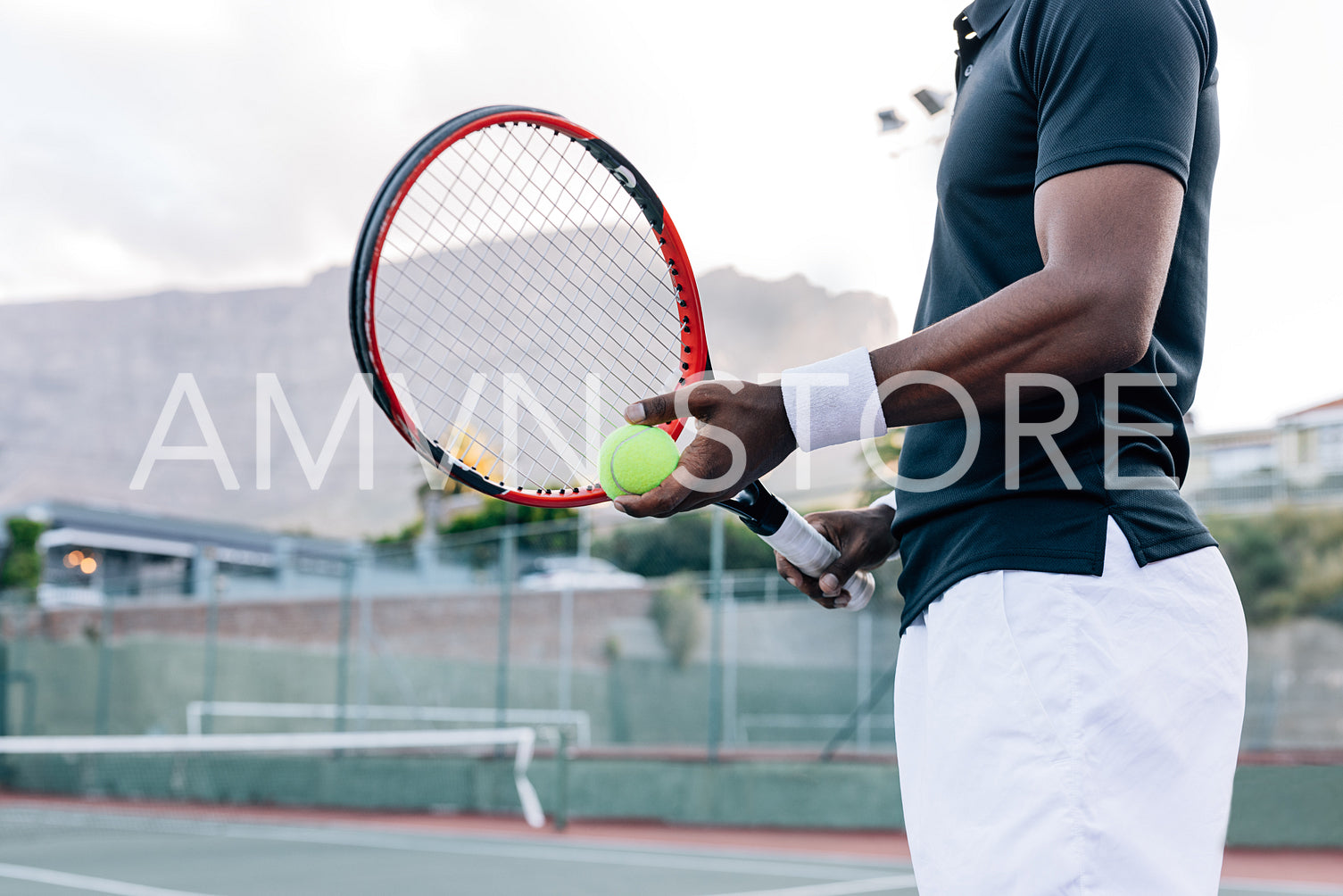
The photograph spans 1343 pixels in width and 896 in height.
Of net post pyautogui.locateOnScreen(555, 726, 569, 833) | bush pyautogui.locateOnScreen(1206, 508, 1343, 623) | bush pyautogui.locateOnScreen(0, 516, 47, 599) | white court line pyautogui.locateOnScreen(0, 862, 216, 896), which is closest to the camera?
white court line pyautogui.locateOnScreen(0, 862, 216, 896)

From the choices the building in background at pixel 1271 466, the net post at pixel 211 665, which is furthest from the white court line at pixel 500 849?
the building in background at pixel 1271 466

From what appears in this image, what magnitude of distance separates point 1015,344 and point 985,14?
41 cm

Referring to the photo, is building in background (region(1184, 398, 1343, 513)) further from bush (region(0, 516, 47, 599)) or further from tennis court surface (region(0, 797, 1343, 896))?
bush (region(0, 516, 47, 599))

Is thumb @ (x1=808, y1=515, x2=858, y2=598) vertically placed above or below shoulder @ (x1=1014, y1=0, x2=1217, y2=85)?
below

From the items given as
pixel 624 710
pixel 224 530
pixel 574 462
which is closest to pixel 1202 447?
pixel 624 710

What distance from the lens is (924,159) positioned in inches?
385

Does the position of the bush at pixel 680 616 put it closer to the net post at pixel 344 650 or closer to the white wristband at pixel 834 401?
the net post at pixel 344 650

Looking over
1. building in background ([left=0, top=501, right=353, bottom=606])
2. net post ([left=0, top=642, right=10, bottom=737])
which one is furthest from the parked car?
building in background ([left=0, top=501, right=353, bottom=606])

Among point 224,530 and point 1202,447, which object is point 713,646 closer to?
point 1202,447

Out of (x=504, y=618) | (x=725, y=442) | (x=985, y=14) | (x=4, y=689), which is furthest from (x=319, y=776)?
(x=985, y=14)

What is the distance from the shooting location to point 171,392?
111125 mm

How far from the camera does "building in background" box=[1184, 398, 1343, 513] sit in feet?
42.0

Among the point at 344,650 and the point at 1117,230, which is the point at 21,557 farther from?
the point at 1117,230

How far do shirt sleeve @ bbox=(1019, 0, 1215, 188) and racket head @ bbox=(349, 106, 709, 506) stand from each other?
0.72 metres
